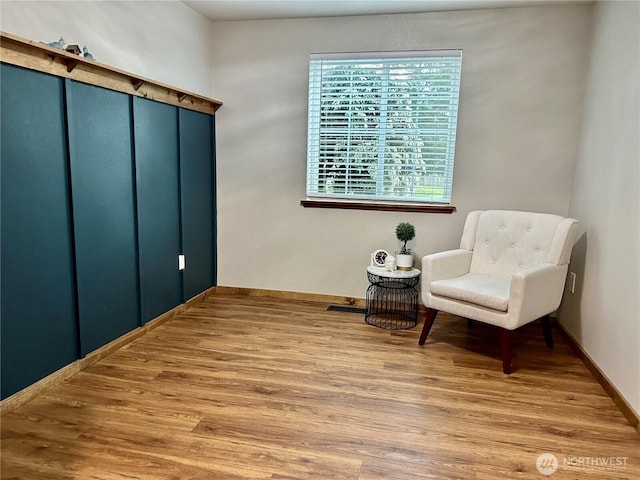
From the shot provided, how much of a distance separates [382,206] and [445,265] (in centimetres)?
86

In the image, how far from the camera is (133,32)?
110 inches

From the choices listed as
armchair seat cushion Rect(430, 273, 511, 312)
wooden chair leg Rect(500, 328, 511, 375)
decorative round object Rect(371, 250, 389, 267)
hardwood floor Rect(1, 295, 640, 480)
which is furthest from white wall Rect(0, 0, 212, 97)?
wooden chair leg Rect(500, 328, 511, 375)

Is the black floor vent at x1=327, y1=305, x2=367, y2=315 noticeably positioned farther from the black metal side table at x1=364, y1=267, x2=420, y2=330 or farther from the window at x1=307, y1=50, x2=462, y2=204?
the window at x1=307, y1=50, x2=462, y2=204

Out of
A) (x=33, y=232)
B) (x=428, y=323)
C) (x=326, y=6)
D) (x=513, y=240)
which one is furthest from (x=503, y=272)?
(x=33, y=232)

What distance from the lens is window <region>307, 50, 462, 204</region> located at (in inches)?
136

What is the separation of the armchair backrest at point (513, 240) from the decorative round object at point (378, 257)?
0.60 metres

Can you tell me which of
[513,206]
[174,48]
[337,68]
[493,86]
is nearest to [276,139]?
[337,68]

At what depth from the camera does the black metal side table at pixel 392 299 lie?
10.8ft

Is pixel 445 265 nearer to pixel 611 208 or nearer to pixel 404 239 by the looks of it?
pixel 404 239

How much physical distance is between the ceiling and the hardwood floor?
7.84 feet

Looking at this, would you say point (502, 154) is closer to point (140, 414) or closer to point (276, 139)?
point (276, 139)

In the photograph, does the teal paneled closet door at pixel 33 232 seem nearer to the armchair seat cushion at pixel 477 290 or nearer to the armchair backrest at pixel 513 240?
the armchair seat cushion at pixel 477 290

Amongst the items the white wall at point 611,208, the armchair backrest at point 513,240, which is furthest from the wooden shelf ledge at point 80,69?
the white wall at point 611,208

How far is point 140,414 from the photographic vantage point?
6.69 feet
